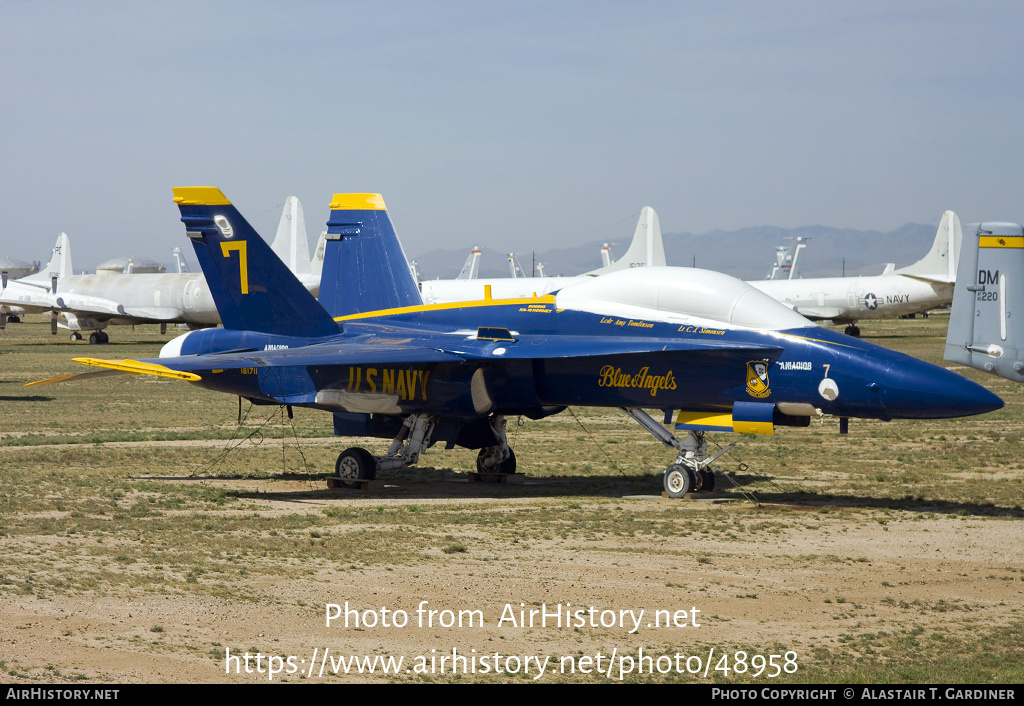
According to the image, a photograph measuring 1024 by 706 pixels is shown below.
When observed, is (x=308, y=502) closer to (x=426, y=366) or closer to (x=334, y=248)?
(x=426, y=366)

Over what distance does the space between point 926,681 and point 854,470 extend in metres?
11.3

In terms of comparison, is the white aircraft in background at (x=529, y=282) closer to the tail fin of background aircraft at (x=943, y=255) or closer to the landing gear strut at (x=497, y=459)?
the tail fin of background aircraft at (x=943, y=255)

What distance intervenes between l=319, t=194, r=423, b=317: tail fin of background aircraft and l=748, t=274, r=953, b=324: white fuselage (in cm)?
5127

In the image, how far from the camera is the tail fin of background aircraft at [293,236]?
204ft

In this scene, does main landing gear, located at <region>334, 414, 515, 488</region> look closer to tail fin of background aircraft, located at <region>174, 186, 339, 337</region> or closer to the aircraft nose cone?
tail fin of background aircraft, located at <region>174, 186, 339, 337</region>

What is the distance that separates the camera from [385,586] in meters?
10.3

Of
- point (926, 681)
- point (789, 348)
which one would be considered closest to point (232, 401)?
point (789, 348)

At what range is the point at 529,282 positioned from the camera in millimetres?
64500

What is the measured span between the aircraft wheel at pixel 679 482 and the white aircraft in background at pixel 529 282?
4168 centimetres

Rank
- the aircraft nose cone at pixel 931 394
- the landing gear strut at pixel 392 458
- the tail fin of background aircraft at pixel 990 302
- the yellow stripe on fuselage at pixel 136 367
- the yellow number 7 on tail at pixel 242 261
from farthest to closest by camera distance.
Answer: the yellow number 7 on tail at pixel 242 261
the landing gear strut at pixel 392 458
the yellow stripe on fuselage at pixel 136 367
the aircraft nose cone at pixel 931 394
the tail fin of background aircraft at pixel 990 302

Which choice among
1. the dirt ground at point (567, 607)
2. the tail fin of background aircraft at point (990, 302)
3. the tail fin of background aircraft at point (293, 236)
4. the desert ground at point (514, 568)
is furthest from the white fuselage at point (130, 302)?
the dirt ground at point (567, 607)

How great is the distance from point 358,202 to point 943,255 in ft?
192

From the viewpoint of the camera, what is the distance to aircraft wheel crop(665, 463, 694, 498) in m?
15.6

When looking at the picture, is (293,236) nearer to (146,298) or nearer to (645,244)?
(146,298)
